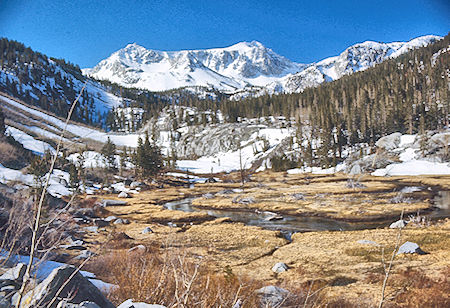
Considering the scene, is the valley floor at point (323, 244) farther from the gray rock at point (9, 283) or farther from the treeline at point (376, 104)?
the treeline at point (376, 104)

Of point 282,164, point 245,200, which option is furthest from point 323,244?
point 282,164

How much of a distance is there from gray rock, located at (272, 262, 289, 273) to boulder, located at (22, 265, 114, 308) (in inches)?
379

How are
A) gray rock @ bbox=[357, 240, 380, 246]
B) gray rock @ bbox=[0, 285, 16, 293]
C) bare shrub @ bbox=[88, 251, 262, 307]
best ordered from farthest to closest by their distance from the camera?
gray rock @ bbox=[357, 240, 380, 246], gray rock @ bbox=[0, 285, 16, 293], bare shrub @ bbox=[88, 251, 262, 307]

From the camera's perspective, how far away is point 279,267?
13148 mm

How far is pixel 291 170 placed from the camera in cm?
7469

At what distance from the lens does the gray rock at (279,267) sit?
508 inches

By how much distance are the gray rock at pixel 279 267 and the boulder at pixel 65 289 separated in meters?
9.64

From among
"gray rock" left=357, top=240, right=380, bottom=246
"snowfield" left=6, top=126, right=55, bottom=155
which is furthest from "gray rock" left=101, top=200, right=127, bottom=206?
"gray rock" left=357, top=240, right=380, bottom=246

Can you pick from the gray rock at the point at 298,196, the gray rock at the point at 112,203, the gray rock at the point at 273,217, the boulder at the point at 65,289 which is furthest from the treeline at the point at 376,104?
the boulder at the point at 65,289

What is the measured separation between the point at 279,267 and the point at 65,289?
10.7m

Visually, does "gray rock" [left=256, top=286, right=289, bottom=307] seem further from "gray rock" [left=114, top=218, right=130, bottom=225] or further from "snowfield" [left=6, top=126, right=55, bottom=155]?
"gray rock" [left=114, top=218, right=130, bottom=225]

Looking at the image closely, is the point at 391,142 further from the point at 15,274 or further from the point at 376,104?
the point at 15,274

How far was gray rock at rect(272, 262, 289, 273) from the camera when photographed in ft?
42.3

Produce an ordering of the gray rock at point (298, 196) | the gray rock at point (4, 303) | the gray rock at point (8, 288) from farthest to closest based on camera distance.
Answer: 1. the gray rock at point (298, 196)
2. the gray rock at point (8, 288)
3. the gray rock at point (4, 303)
